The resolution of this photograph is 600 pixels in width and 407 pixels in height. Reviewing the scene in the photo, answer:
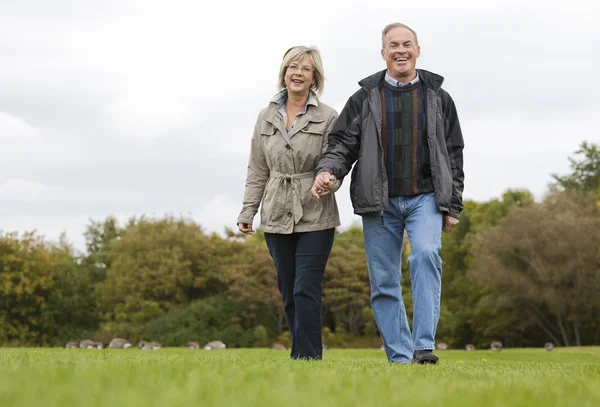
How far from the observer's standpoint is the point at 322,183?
668 cm

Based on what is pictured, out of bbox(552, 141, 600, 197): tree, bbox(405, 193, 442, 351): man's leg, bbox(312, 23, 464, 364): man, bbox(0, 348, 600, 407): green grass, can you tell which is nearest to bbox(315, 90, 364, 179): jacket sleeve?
bbox(312, 23, 464, 364): man

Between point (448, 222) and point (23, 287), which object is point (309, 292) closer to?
point (448, 222)

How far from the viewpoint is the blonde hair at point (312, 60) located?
731 cm

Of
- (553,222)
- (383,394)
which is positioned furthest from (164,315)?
(383,394)

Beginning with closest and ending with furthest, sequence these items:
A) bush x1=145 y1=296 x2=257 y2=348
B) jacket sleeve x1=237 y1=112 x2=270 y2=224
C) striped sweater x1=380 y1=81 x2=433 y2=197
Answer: striped sweater x1=380 y1=81 x2=433 y2=197 → jacket sleeve x1=237 y1=112 x2=270 y2=224 → bush x1=145 y1=296 x2=257 y2=348

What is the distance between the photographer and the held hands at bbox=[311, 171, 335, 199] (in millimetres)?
6664

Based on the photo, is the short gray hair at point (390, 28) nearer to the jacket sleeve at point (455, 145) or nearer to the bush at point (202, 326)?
the jacket sleeve at point (455, 145)

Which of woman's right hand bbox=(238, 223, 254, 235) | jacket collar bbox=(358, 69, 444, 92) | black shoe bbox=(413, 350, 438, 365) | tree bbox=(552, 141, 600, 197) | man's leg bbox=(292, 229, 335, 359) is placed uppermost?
tree bbox=(552, 141, 600, 197)

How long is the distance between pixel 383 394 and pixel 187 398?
0.95 meters

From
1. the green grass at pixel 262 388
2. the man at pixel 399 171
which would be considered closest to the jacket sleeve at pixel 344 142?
A: the man at pixel 399 171

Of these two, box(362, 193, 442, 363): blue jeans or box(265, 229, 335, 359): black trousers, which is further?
box(265, 229, 335, 359): black trousers

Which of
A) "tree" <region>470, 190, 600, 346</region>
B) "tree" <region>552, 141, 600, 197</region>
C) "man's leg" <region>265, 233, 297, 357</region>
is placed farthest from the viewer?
"tree" <region>552, 141, 600, 197</region>

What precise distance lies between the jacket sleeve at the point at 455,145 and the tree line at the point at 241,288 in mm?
33248

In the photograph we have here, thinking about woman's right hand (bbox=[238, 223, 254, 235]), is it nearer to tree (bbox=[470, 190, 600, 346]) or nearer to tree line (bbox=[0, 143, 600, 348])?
tree line (bbox=[0, 143, 600, 348])
